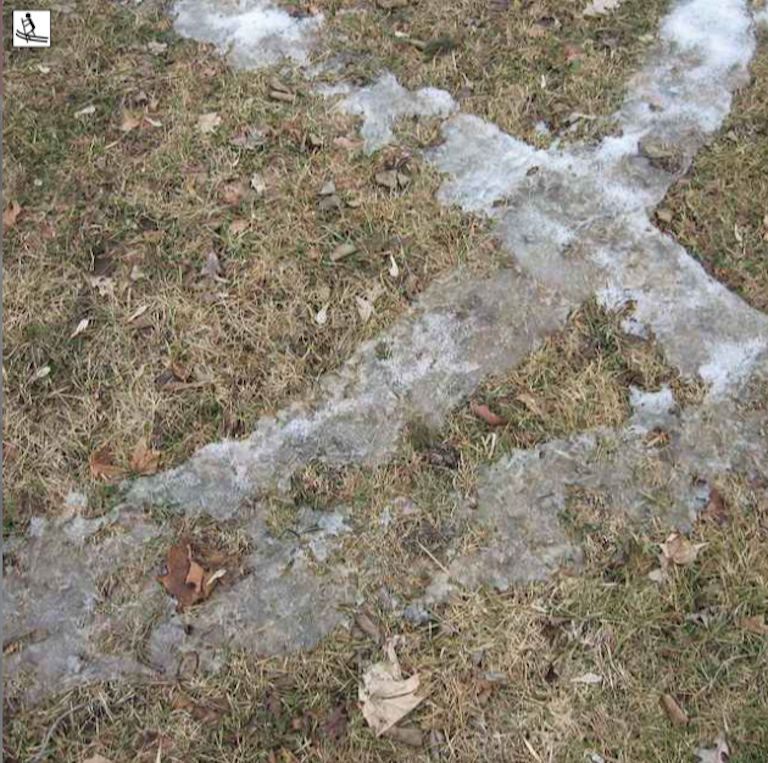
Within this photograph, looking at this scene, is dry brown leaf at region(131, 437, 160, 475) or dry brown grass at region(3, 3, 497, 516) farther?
dry brown grass at region(3, 3, 497, 516)

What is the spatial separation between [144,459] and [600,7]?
3168 millimetres

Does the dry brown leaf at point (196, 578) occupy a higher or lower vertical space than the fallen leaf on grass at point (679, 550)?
lower

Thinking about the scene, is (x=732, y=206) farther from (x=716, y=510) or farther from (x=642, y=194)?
(x=716, y=510)

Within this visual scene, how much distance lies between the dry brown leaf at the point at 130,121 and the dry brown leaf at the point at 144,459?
5.42ft

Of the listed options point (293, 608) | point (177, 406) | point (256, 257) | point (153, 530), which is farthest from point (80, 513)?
point (256, 257)

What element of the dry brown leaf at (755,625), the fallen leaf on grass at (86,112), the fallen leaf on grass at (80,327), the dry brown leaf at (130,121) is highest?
the fallen leaf on grass at (86,112)

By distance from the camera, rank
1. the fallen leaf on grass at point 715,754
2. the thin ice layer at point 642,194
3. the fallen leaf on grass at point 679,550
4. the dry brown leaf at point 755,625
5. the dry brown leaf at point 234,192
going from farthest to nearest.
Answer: the dry brown leaf at point 234,192, the thin ice layer at point 642,194, the fallen leaf on grass at point 679,550, the dry brown leaf at point 755,625, the fallen leaf on grass at point 715,754

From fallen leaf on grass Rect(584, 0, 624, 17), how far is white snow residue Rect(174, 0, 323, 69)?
53.9 inches

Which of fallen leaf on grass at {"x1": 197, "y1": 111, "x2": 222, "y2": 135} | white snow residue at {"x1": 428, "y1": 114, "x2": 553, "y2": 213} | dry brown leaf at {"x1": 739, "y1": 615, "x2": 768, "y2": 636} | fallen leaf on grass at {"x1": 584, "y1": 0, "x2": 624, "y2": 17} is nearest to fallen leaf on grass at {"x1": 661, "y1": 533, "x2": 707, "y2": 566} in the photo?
dry brown leaf at {"x1": 739, "y1": 615, "x2": 768, "y2": 636}

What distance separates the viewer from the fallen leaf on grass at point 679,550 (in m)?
2.40

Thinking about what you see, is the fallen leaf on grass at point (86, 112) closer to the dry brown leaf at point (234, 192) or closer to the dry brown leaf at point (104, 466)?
the dry brown leaf at point (234, 192)

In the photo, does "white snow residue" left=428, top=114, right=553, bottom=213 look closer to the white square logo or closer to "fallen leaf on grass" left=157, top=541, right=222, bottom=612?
"fallen leaf on grass" left=157, top=541, right=222, bottom=612

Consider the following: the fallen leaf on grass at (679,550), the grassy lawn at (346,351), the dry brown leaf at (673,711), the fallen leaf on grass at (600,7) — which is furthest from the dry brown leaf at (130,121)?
the dry brown leaf at (673,711)

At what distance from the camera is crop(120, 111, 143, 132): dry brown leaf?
3.56 m
